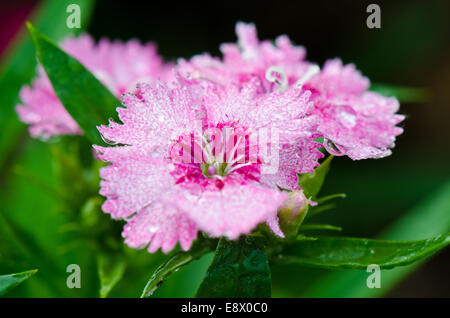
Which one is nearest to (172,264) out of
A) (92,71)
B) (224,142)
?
(224,142)

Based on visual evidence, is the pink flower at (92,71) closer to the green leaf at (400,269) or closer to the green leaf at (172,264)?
the green leaf at (172,264)

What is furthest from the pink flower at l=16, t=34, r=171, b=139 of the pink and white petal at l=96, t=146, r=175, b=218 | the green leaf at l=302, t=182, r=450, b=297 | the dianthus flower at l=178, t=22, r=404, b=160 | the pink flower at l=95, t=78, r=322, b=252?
the green leaf at l=302, t=182, r=450, b=297

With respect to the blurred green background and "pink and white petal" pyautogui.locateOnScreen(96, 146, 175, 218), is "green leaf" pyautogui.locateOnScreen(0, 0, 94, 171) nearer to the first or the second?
the blurred green background

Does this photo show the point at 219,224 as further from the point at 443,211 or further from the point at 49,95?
the point at 443,211

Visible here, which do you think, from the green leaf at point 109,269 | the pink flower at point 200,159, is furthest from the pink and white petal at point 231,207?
the green leaf at point 109,269

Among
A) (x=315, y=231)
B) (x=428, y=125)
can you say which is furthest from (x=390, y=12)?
(x=315, y=231)

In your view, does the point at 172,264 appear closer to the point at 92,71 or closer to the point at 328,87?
the point at 328,87
